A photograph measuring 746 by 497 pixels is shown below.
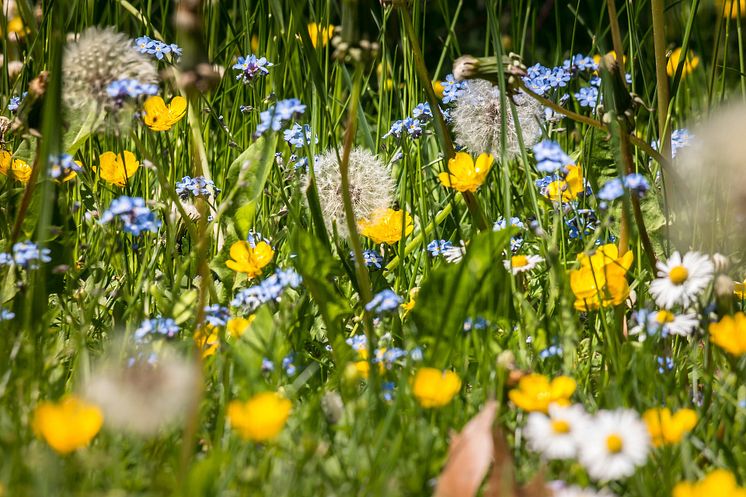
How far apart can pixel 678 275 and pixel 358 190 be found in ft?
2.59

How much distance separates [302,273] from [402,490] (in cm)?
54

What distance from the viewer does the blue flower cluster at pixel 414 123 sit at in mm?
2096

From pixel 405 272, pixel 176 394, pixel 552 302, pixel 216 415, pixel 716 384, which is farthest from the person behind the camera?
pixel 405 272

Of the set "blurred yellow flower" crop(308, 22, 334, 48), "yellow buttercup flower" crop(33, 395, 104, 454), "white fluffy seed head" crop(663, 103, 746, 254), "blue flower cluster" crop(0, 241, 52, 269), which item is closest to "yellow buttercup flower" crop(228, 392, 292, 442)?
"yellow buttercup flower" crop(33, 395, 104, 454)

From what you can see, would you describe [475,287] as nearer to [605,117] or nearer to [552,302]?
[552,302]

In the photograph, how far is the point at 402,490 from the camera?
3.69 ft

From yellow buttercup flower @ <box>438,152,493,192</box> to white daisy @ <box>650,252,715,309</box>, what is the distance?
1.26ft

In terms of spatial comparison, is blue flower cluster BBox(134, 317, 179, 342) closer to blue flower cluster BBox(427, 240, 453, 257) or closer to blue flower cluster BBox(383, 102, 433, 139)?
blue flower cluster BBox(427, 240, 453, 257)

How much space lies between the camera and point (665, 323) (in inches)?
57.3

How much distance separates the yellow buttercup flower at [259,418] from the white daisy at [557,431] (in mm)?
311

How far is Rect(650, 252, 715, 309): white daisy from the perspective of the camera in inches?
57.9

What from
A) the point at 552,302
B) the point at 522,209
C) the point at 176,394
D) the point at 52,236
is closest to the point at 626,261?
the point at 552,302

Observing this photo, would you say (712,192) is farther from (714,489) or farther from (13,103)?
(13,103)

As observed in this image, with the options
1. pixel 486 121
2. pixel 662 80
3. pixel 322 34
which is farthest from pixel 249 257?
pixel 322 34
